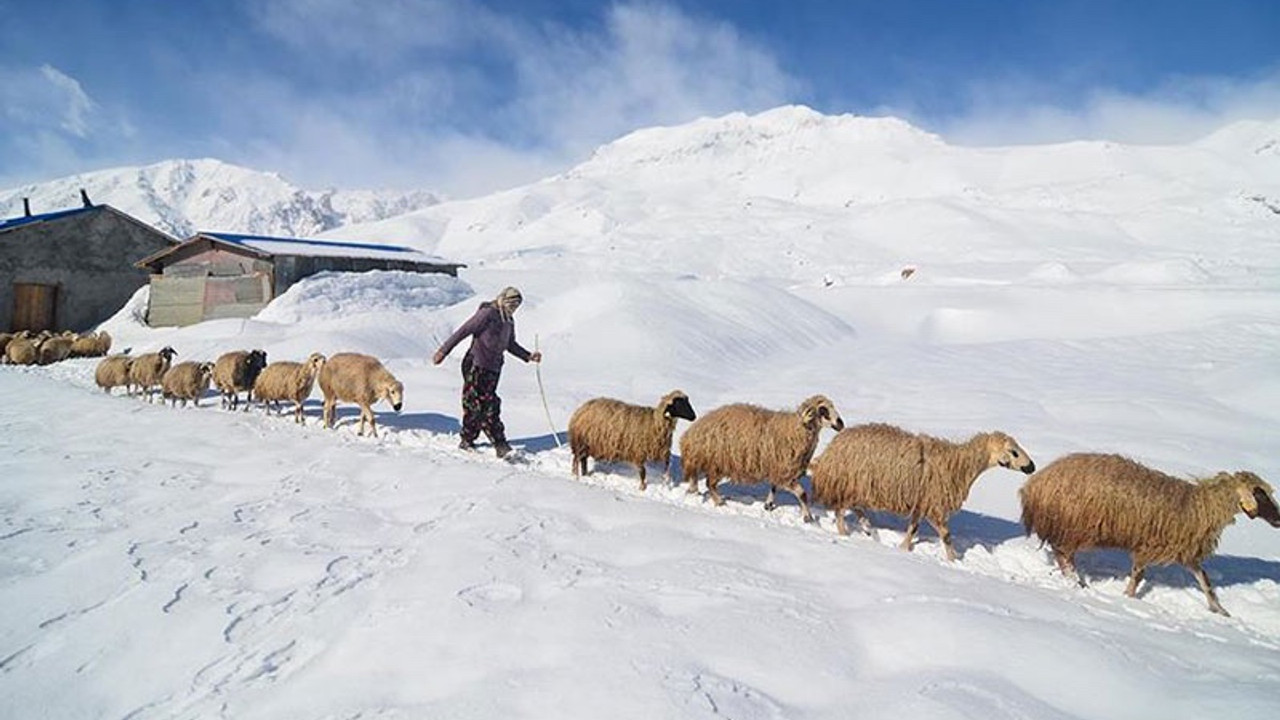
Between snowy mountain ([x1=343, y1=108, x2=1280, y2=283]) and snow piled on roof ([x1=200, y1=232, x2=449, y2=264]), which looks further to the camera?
snowy mountain ([x1=343, y1=108, x2=1280, y2=283])

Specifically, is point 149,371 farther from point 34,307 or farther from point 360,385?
point 34,307

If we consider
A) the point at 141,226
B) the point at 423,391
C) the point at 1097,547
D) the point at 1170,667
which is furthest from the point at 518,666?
the point at 141,226

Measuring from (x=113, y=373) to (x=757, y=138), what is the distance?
15077 centimetres

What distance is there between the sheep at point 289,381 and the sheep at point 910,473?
27.2 feet

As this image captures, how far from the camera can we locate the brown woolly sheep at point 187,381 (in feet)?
37.8


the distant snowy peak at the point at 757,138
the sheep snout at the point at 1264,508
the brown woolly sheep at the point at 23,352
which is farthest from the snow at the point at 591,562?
the distant snowy peak at the point at 757,138

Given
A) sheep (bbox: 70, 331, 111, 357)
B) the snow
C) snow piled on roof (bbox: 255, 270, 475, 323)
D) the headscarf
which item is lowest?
the snow

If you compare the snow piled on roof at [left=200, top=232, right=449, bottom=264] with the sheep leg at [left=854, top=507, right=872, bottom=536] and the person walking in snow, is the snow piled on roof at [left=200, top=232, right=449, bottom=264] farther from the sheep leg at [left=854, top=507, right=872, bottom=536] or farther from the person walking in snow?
the sheep leg at [left=854, top=507, right=872, bottom=536]

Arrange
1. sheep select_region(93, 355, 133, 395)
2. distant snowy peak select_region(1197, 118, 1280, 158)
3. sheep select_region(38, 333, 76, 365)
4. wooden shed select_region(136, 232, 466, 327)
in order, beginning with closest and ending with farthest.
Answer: sheep select_region(93, 355, 133, 395) → sheep select_region(38, 333, 76, 365) → wooden shed select_region(136, 232, 466, 327) → distant snowy peak select_region(1197, 118, 1280, 158)

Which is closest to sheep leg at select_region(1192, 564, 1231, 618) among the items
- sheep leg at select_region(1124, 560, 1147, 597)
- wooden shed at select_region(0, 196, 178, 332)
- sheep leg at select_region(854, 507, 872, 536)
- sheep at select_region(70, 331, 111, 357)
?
sheep leg at select_region(1124, 560, 1147, 597)

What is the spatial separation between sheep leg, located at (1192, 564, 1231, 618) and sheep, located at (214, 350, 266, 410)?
1312 centimetres

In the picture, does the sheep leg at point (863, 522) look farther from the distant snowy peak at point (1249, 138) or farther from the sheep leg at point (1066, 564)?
the distant snowy peak at point (1249, 138)

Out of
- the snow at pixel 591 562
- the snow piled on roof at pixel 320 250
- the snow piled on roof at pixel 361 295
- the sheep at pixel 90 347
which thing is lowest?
the snow at pixel 591 562

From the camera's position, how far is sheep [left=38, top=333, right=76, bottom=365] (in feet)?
62.7
